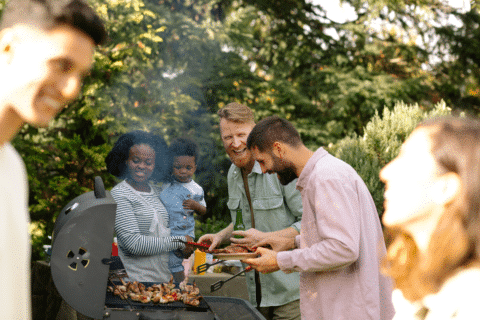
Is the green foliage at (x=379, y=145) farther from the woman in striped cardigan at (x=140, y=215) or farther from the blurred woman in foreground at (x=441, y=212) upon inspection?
the blurred woman in foreground at (x=441, y=212)

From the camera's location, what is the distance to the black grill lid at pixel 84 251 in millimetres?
2016

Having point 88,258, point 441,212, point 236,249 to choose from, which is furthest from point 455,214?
point 236,249

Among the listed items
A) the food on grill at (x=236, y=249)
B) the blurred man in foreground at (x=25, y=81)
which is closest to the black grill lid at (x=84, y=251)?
A: the food on grill at (x=236, y=249)

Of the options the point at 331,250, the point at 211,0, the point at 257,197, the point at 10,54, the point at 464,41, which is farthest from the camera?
the point at 464,41

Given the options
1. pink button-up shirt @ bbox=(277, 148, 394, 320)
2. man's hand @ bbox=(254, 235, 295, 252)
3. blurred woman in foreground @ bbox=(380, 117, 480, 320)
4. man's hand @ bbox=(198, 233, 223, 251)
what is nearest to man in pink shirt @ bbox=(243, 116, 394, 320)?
pink button-up shirt @ bbox=(277, 148, 394, 320)

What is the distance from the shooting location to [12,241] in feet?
2.77

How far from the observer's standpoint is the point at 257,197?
3.24 meters

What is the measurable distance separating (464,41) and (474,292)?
32.3 feet

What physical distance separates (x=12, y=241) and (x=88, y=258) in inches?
52.3

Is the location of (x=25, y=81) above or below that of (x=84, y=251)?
above

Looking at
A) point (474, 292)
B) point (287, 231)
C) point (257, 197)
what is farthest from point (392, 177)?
point (257, 197)

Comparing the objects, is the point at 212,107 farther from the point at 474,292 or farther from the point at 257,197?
the point at 474,292

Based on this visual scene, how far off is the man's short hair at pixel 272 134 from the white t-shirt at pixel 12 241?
5.44 feet

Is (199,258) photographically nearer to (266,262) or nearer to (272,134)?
(266,262)
